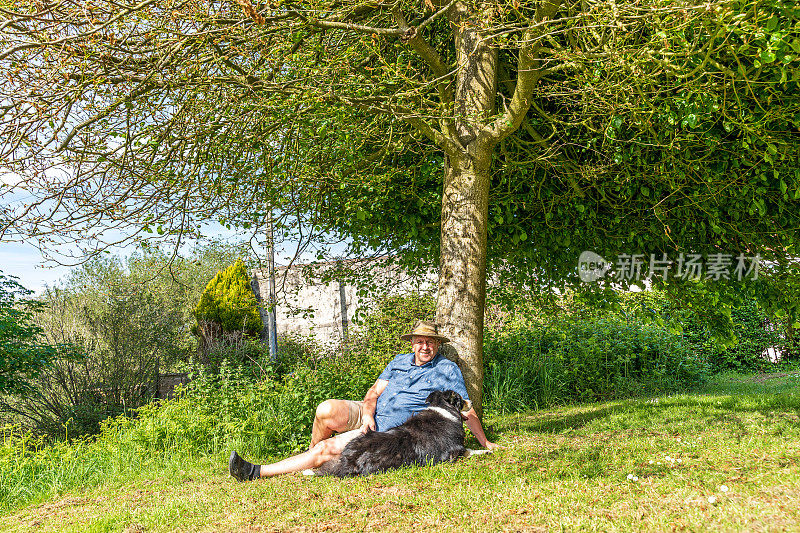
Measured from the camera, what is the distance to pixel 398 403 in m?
5.09

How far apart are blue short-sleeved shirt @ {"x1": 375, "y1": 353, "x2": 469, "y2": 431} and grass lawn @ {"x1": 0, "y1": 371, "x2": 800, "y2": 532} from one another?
0.72m

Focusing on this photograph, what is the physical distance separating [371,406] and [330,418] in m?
0.44

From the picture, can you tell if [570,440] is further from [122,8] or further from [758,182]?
[122,8]

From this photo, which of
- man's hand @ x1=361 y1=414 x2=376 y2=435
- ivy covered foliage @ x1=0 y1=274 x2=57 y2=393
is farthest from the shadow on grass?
ivy covered foliage @ x1=0 y1=274 x2=57 y2=393

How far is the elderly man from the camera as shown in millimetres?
4992

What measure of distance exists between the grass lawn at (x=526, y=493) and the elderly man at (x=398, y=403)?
1.22 ft

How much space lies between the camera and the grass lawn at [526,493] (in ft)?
9.98

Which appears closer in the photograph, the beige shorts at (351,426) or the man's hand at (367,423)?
the beige shorts at (351,426)

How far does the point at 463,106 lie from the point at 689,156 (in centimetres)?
280

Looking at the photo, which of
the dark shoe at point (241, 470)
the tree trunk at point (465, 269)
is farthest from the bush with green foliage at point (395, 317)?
the dark shoe at point (241, 470)

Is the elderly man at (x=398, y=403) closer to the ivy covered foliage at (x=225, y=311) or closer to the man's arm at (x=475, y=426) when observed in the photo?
the man's arm at (x=475, y=426)

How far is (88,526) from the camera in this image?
3.76 meters

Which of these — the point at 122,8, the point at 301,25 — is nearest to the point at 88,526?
the point at 122,8

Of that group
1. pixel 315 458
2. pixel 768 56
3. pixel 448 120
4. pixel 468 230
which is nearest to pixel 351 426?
pixel 315 458
